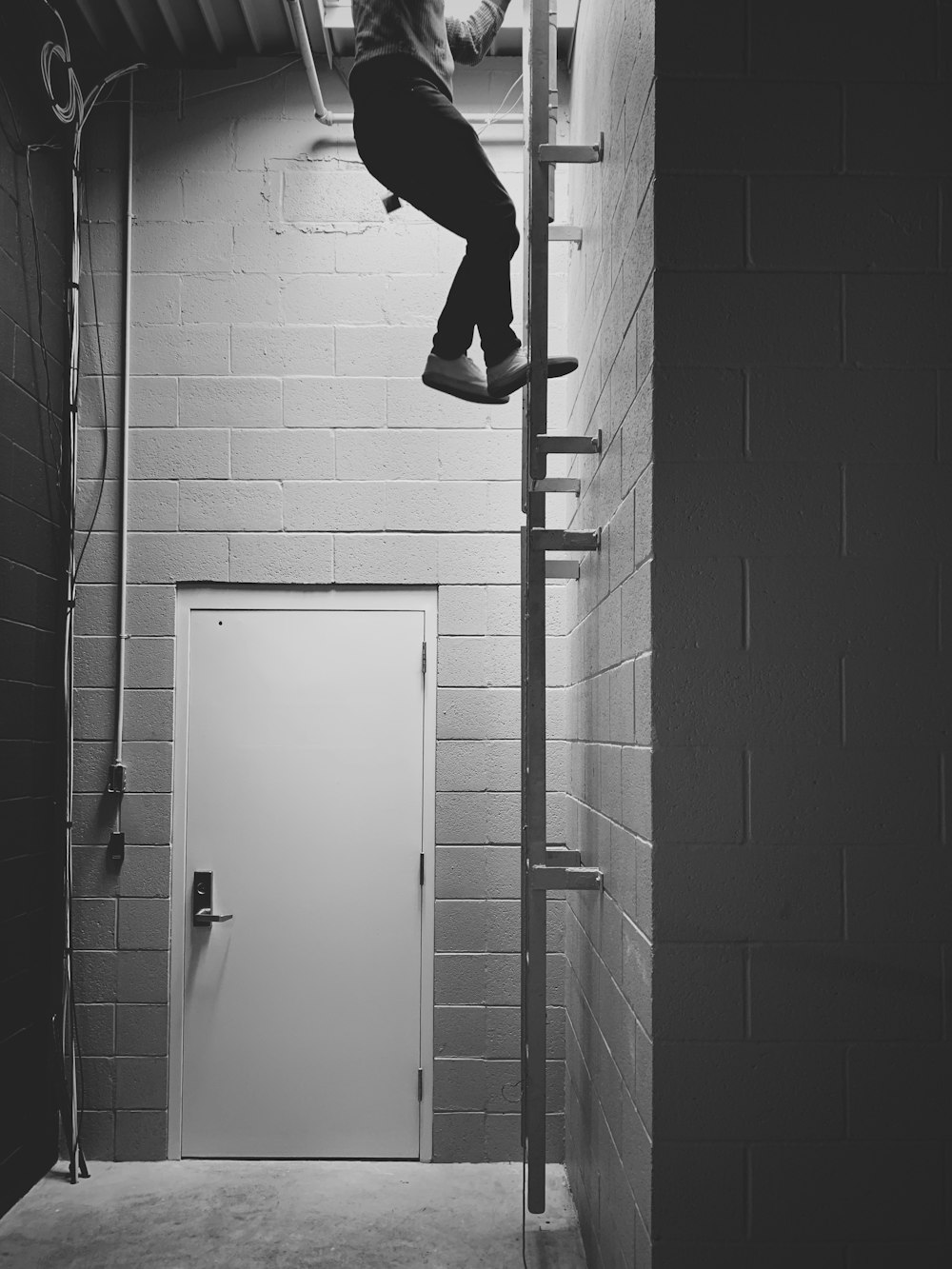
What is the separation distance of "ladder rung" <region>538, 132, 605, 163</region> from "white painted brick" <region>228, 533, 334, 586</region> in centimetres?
166

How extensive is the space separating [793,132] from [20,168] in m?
2.64

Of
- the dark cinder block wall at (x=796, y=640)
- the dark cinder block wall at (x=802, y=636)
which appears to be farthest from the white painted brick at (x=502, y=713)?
the dark cinder block wall at (x=802, y=636)

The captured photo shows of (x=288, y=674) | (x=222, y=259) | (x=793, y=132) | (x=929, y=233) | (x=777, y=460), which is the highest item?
(x=222, y=259)

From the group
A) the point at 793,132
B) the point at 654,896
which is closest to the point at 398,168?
the point at 793,132

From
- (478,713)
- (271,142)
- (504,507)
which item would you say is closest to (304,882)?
(478,713)

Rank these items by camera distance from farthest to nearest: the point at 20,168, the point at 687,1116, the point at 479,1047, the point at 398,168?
1. the point at 479,1047
2. the point at 20,168
3. the point at 398,168
4. the point at 687,1116

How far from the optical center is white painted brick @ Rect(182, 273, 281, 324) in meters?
3.96

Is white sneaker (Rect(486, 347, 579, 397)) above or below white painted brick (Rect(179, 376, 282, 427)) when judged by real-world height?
below

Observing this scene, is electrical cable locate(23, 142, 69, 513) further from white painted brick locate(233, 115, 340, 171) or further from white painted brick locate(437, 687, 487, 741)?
white painted brick locate(437, 687, 487, 741)

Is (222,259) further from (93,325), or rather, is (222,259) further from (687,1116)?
(687,1116)

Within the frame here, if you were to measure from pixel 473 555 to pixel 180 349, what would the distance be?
1.30 m

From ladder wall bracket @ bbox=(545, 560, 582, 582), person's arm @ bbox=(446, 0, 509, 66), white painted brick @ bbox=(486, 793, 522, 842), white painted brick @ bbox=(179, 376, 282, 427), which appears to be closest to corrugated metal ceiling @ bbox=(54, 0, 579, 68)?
person's arm @ bbox=(446, 0, 509, 66)

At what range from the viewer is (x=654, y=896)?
6.17 ft

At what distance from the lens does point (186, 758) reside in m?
3.89
